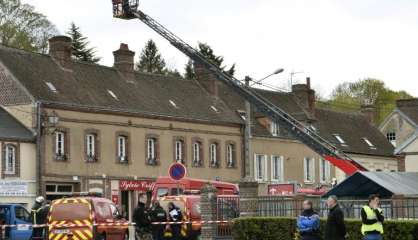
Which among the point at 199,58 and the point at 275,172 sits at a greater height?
the point at 199,58

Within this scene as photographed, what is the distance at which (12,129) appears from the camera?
157 ft

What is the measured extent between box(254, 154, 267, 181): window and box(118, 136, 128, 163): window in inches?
506

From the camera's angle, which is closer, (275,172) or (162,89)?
(162,89)

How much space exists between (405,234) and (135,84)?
117 feet

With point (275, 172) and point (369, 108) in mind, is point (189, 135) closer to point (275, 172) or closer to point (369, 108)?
point (275, 172)

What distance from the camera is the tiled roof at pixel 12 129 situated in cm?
4672

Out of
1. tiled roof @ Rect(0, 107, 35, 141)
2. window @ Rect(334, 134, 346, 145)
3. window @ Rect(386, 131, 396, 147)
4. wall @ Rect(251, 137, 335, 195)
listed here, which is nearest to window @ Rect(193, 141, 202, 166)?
wall @ Rect(251, 137, 335, 195)

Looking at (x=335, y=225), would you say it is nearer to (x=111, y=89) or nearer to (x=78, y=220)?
(x=78, y=220)

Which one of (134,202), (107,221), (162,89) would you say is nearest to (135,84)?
(162,89)

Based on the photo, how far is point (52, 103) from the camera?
48219 millimetres

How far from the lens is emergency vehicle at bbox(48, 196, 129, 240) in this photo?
1150 inches

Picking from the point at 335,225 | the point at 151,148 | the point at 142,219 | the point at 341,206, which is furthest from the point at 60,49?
the point at 335,225

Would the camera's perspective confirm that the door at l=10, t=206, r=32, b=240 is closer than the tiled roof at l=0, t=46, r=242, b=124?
Yes

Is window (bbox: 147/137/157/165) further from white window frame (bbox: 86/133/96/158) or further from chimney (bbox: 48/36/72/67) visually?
chimney (bbox: 48/36/72/67)
